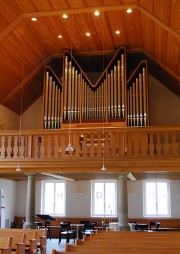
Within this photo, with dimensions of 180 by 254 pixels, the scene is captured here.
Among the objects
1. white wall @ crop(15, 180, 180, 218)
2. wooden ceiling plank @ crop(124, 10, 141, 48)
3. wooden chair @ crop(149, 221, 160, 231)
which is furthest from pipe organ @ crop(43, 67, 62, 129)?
wooden chair @ crop(149, 221, 160, 231)

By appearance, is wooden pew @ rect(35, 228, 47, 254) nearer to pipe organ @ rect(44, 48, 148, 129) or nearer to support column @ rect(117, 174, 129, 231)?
support column @ rect(117, 174, 129, 231)

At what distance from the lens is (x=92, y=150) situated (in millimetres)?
11008

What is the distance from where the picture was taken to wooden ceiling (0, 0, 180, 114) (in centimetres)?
1063

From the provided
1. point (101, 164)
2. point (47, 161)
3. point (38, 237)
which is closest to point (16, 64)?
point (47, 161)

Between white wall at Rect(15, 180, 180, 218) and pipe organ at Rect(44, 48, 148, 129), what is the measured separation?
529 cm

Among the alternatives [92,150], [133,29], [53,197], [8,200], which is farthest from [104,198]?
[133,29]

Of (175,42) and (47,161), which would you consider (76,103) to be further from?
(175,42)

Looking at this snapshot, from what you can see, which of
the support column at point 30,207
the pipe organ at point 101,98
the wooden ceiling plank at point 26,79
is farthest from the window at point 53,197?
the support column at point 30,207

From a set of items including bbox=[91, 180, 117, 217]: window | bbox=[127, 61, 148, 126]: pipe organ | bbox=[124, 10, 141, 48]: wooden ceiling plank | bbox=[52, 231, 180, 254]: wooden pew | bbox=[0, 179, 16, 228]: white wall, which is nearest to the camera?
bbox=[52, 231, 180, 254]: wooden pew

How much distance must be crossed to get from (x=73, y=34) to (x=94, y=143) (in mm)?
3915

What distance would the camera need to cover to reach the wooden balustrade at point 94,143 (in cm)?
1085

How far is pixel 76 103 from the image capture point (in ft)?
43.8

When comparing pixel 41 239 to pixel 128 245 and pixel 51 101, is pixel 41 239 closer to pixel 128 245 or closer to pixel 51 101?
pixel 128 245

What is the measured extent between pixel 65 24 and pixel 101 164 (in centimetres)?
449
